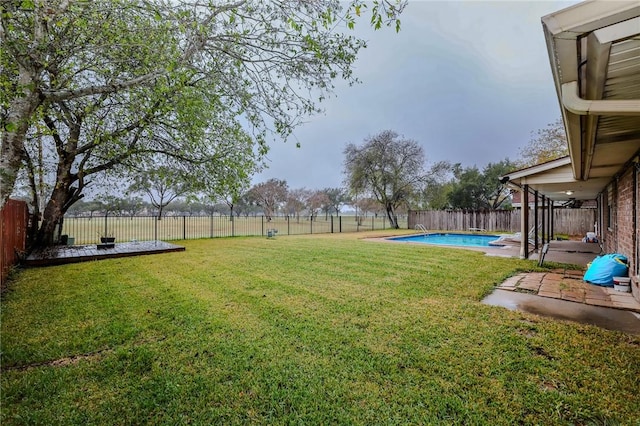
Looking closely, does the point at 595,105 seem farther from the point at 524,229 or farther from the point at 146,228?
the point at 146,228

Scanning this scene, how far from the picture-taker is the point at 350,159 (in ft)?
80.1

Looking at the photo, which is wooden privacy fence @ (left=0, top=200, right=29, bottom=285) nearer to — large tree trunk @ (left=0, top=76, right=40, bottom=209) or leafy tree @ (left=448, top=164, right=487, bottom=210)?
large tree trunk @ (left=0, top=76, right=40, bottom=209)

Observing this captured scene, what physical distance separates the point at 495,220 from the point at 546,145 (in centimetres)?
656

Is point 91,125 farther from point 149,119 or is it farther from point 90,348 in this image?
point 90,348

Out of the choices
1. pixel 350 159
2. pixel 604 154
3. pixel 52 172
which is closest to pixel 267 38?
pixel 604 154

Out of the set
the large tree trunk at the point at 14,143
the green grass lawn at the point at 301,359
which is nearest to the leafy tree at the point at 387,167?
the green grass lawn at the point at 301,359

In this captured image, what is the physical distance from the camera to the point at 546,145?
1997 cm

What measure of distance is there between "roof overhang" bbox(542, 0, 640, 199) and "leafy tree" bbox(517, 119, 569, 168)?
20143mm

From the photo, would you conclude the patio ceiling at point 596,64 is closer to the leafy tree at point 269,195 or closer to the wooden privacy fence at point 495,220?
the wooden privacy fence at point 495,220

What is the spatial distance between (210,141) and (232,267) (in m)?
3.02

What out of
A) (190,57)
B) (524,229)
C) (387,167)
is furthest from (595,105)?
(387,167)

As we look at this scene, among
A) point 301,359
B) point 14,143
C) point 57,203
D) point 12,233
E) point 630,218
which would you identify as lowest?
point 301,359

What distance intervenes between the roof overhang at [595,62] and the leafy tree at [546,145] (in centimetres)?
2014

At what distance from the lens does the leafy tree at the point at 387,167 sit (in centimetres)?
2369
